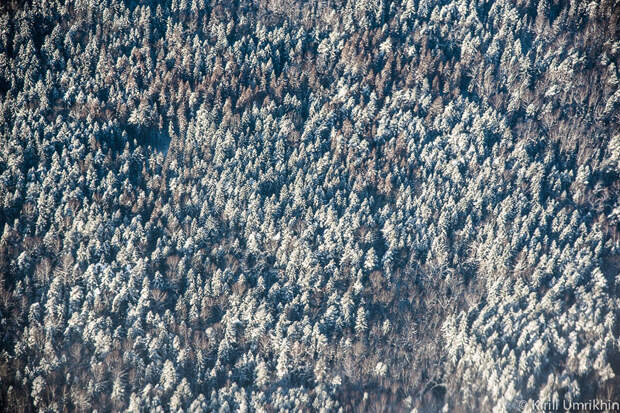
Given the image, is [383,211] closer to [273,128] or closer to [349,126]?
[349,126]

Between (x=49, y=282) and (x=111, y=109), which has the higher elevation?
(x=111, y=109)

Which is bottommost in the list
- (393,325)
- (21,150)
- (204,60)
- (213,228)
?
(393,325)

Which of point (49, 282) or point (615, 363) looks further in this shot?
point (49, 282)

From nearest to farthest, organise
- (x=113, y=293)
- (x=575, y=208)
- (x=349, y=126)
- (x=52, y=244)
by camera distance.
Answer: (x=113, y=293) → (x=52, y=244) → (x=575, y=208) → (x=349, y=126)

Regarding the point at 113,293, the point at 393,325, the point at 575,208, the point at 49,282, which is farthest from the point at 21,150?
the point at 575,208

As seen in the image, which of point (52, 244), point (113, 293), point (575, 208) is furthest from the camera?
point (575, 208)

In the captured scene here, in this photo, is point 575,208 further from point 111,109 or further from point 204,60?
point 111,109
